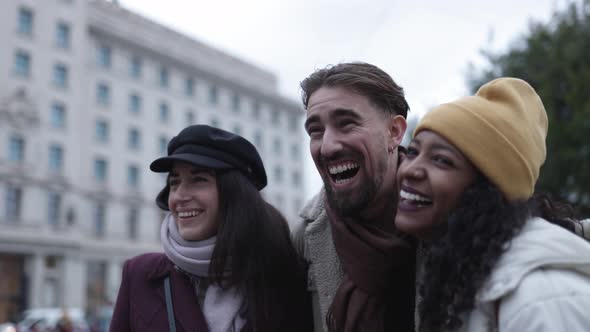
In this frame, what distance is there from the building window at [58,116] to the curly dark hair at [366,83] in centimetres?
3689

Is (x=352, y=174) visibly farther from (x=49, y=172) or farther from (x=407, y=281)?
(x=49, y=172)

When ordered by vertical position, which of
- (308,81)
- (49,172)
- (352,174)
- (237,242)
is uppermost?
(49,172)

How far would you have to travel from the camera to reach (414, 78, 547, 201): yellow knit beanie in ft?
6.75

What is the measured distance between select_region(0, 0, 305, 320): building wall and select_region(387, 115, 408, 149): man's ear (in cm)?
3466

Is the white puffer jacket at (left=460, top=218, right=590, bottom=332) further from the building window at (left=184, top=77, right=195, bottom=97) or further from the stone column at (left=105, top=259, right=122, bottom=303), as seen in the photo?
the building window at (left=184, top=77, right=195, bottom=97)

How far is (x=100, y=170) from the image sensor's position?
3975 cm

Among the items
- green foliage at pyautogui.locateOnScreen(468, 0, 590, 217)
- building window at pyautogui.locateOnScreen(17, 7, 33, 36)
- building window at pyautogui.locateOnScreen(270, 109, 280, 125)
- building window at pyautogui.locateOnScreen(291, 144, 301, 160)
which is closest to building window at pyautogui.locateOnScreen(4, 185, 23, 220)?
building window at pyautogui.locateOnScreen(17, 7, 33, 36)

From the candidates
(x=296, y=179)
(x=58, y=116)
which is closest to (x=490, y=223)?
(x=58, y=116)

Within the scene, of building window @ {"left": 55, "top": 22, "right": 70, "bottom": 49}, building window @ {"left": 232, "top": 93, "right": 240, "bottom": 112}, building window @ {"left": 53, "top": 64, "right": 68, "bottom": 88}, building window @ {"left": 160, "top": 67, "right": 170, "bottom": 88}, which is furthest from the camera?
building window @ {"left": 232, "top": 93, "right": 240, "bottom": 112}

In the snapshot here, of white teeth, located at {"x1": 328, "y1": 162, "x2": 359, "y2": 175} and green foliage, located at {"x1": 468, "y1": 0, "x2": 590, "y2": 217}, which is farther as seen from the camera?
green foliage, located at {"x1": 468, "y1": 0, "x2": 590, "y2": 217}

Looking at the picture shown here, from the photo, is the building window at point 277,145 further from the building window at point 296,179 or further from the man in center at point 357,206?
the man in center at point 357,206

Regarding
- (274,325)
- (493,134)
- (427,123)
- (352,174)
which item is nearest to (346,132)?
(352,174)

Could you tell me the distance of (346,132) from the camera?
2.86 meters

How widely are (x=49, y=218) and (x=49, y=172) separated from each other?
2.97 m
